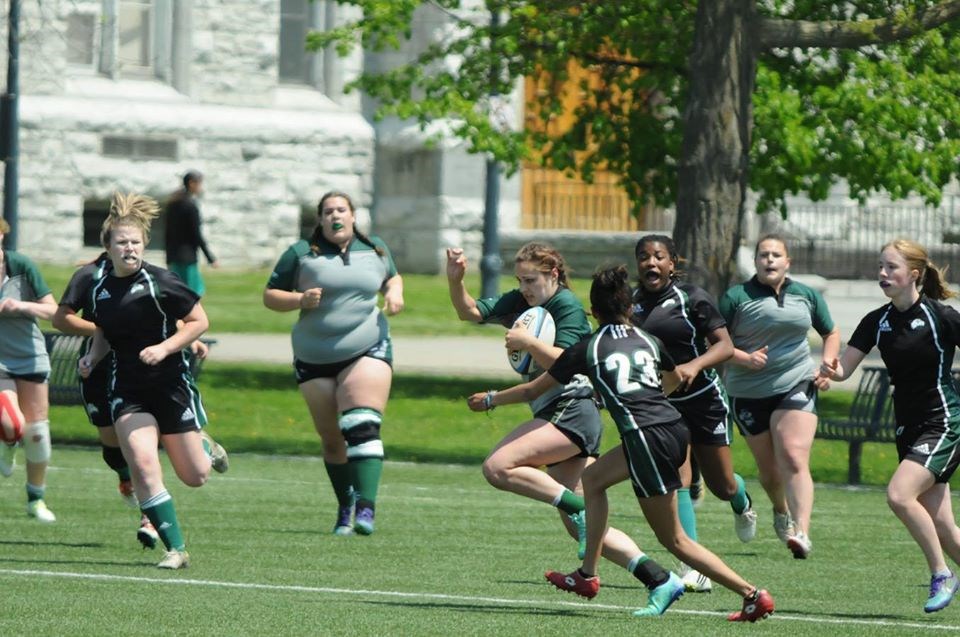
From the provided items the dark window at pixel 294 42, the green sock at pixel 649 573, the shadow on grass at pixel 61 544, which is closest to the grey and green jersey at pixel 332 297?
the shadow on grass at pixel 61 544

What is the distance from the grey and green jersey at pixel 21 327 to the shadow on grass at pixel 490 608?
405cm

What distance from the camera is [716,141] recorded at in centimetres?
1933

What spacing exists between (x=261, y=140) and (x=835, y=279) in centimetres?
911

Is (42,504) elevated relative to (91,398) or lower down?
lower down

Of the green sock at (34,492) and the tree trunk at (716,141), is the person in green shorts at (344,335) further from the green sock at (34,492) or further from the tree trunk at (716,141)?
the tree trunk at (716,141)

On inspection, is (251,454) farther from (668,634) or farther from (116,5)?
(116,5)

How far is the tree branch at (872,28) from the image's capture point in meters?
18.4

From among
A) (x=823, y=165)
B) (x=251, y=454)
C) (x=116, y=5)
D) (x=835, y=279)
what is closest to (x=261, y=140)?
(x=116, y=5)

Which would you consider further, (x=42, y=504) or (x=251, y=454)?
(x=251, y=454)

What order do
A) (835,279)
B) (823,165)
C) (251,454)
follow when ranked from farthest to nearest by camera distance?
(835,279) → (823,165) → (251,454)

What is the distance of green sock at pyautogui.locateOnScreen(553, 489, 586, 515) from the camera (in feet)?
33.2

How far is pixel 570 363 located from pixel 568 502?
3.80 feet

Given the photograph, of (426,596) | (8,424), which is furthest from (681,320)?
(8,424)

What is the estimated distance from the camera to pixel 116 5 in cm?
3356
